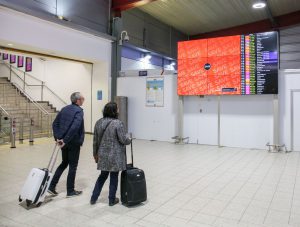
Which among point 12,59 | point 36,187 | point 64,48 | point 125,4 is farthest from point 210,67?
point 12,59

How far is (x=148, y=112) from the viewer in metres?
9.04

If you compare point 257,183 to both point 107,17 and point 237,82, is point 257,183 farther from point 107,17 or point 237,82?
point 107,17

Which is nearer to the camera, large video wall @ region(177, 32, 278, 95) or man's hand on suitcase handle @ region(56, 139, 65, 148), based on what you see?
man's hand on suitcase handle @ region(56, 139, 65, 148)

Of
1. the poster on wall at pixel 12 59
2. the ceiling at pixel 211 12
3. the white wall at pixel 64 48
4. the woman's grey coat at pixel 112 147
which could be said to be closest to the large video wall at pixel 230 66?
the white wall at pixel 64 48

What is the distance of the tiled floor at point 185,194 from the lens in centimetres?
295

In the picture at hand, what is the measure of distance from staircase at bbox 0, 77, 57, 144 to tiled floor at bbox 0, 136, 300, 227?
321cm

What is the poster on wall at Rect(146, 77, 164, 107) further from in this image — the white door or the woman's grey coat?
the woman's grey coat

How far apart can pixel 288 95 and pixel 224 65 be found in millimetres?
1747

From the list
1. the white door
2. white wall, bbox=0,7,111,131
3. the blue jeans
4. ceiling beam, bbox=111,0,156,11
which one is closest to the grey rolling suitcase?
the blue jeans

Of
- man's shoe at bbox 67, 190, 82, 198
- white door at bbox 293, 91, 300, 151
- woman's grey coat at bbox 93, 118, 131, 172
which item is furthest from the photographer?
white door at bbox 293, 91, 300, 151

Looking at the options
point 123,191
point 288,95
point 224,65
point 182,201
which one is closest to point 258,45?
point 224,65

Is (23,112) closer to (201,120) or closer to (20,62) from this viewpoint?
(20,62)

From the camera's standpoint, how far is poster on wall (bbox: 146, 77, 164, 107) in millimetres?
8727

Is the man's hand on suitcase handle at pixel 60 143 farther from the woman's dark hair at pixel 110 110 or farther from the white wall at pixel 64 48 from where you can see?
the white wall at pixel 64 48
